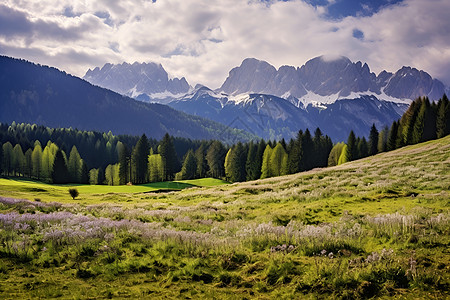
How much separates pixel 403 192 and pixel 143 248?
19.5m

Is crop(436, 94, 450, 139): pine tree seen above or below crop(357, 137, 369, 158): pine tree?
above

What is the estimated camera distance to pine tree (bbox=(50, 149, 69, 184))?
335ft

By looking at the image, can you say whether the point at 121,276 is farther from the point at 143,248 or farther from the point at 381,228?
the point at 381,228

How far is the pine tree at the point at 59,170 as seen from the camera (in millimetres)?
102188

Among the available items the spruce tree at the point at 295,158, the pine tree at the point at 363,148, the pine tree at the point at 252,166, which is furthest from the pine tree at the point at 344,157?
the pine tree at the point at 252,166

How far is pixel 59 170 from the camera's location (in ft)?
336

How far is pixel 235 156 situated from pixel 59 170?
66.0m

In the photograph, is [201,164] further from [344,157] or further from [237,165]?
[344,157]

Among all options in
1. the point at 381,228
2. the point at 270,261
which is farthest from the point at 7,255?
the point at 381,228

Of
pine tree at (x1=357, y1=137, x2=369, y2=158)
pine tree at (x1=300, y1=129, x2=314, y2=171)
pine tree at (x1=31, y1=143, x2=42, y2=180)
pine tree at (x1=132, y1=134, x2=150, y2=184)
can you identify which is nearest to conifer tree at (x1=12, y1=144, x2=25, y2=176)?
pine tree at (x1=31, y1=143, x2=42, y2=180)

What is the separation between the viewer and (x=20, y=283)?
711cm

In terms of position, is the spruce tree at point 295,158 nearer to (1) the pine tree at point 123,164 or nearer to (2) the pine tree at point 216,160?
(2) the pine tree at point 216,160

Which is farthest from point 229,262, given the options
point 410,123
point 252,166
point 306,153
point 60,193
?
point 410,123

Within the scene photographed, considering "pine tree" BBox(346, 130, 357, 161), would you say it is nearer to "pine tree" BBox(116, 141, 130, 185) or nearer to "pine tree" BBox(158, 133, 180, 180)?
"pine tree" BBox(158, 133, 180, 180)
